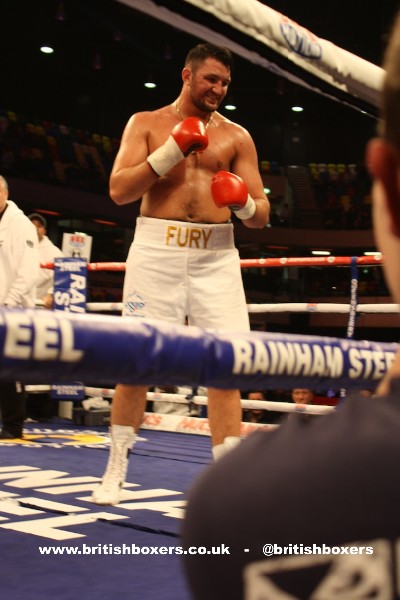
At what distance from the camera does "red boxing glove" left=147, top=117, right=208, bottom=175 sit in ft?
7.42

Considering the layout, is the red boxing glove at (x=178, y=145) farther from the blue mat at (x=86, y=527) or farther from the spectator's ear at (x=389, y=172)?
the spectator's ear at (x=389, y=172)

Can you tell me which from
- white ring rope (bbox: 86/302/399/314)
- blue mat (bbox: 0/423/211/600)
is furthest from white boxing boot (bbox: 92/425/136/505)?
white ring rope (bbox: 86/302/399/314)

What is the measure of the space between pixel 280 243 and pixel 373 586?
58.7 feet

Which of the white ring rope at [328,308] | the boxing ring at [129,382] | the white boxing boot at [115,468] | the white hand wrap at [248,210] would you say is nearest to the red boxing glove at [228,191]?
the white hand wrap at [248,210]

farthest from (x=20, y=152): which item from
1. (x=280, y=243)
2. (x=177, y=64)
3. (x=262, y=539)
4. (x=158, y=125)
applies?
(x=262, y=539)

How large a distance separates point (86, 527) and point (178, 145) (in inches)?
43.4

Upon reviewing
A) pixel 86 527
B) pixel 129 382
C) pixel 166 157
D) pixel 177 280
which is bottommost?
pixel 86 527

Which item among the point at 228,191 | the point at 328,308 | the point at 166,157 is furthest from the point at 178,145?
the point at 328,308

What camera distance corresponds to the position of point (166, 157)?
2.28 meters

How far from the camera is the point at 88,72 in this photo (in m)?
15.6

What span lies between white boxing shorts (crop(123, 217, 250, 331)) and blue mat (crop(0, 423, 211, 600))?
23.3 inches

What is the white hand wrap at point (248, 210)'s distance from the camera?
96.2 inches

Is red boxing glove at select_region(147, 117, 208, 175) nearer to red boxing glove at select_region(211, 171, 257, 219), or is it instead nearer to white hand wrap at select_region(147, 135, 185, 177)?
white hand wrap at select_region(147, 135, 185, 177)

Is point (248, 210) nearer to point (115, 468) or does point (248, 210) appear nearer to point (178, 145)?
point (178, 145)
